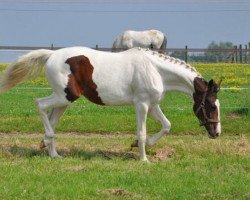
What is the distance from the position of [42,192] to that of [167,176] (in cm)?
186

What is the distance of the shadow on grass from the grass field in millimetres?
16

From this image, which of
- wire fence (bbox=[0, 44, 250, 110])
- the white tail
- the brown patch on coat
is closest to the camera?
the brown patch on coat

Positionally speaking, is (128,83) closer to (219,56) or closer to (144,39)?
(144,39)

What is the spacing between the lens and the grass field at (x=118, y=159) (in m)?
8.28

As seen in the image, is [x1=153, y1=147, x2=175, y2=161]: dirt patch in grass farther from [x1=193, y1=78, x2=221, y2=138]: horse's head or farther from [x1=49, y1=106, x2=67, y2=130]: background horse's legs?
[x1=49, y1=106, x2=67, y2=130]: background horse's legs

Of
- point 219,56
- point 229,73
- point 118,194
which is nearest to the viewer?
point 118,194

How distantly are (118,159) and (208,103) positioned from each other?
1.64m

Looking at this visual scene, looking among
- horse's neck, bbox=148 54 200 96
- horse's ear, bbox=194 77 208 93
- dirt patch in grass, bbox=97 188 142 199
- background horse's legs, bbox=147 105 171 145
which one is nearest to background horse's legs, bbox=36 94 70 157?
background horse's legs, bbox=147 105 171 145

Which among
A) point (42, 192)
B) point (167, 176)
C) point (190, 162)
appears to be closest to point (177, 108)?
point (190, 162)

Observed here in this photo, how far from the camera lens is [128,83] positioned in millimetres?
11078

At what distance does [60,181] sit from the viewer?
28.7 ft

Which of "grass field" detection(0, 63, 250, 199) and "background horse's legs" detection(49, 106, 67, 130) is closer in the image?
"grass field" detection(0, 63, 250, 199)

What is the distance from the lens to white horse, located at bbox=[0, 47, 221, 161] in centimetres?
1101

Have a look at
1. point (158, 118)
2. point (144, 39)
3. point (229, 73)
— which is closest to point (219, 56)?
point (144, 39)
